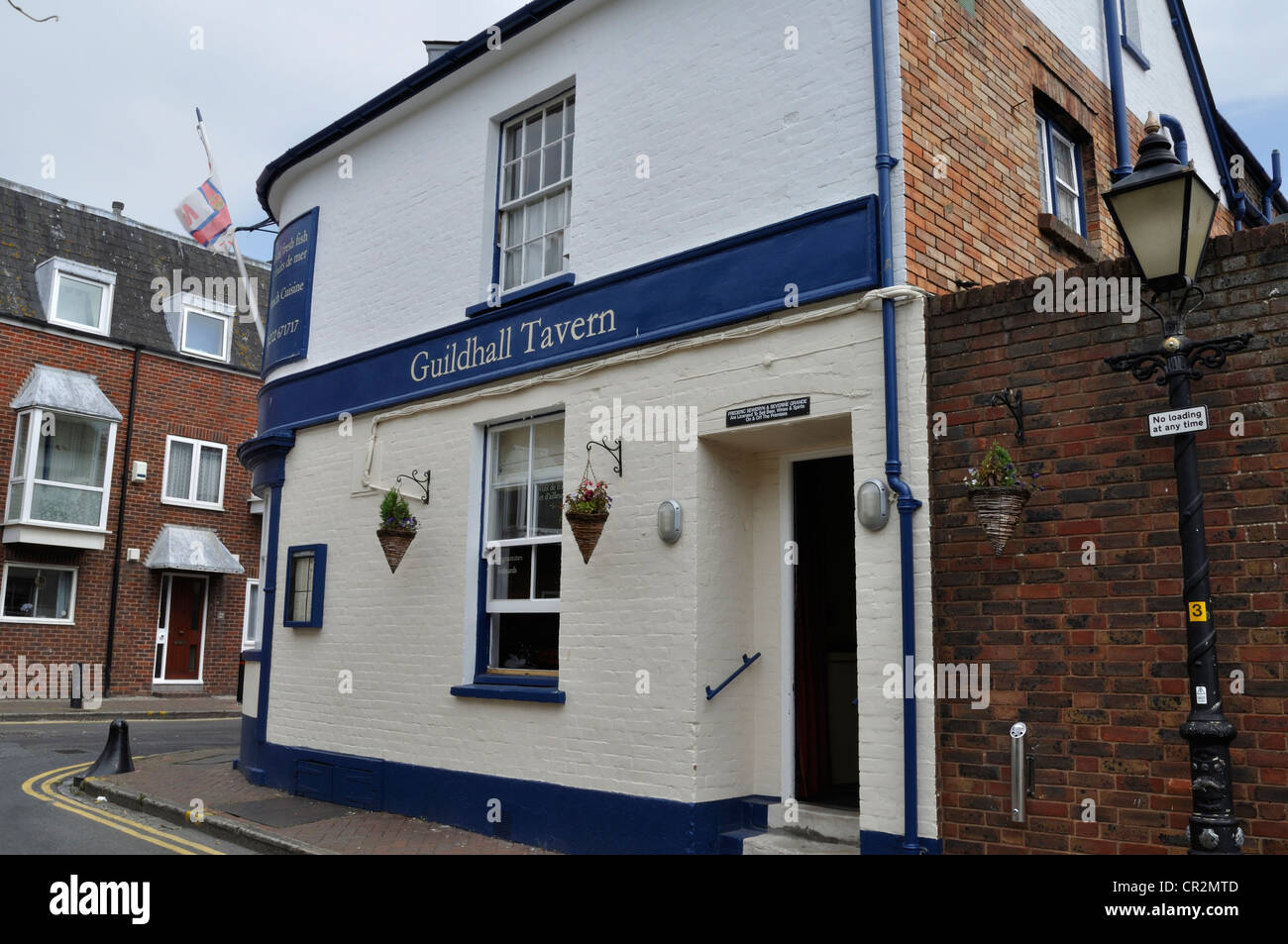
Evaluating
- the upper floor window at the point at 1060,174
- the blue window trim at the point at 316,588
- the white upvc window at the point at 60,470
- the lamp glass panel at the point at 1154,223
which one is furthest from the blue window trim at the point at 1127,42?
the white upvc window at the point at 60,470

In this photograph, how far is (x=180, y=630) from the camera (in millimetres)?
22594

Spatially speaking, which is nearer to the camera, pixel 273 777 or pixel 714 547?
pixel 714 547

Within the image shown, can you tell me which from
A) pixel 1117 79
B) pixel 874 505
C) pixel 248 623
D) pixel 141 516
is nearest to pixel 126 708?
pixel 141 516

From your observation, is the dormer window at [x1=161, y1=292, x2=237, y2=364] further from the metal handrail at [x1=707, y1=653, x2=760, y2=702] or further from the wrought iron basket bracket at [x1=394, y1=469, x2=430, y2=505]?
the metal handrail at [x1=707, y1=653, x2=760, y2=702]

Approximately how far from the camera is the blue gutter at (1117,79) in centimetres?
939

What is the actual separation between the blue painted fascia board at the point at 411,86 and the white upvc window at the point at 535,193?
2.32 feet

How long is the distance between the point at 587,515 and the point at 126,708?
15696mm

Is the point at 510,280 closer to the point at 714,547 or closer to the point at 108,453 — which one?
the point at 714,547

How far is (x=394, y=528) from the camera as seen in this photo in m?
9.08

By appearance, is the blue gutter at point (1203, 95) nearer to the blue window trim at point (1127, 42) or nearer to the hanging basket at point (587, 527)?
the blue window trim at point (1127, 42)

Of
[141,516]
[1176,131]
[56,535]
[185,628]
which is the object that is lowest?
[185,628]

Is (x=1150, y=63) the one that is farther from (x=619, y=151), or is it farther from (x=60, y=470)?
(x=60, y=470)
